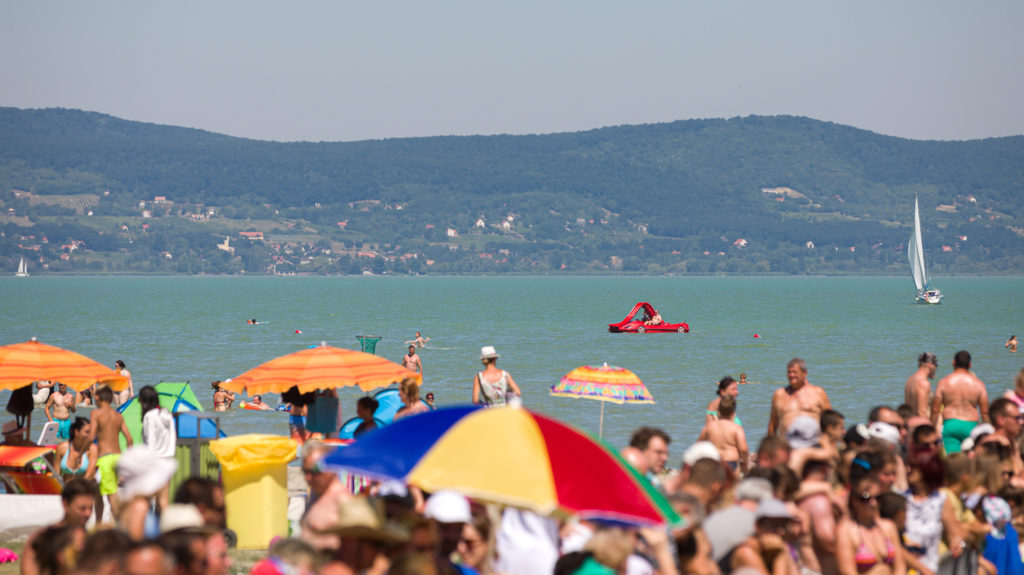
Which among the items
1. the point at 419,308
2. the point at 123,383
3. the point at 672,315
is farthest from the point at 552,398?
the point at 419,308

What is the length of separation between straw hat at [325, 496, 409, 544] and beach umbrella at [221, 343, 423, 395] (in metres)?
6.41

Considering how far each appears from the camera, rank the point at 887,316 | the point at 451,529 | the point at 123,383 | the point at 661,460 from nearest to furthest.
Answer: the point at 451,529 → the point at 661,460 → the point at 123,383 → the point at 887,316

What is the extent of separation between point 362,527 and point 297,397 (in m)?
8.20

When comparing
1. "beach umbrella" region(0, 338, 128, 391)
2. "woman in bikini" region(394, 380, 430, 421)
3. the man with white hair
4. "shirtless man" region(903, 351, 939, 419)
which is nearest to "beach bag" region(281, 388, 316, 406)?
"beach umbrella" region(0, 338, 128, 391)

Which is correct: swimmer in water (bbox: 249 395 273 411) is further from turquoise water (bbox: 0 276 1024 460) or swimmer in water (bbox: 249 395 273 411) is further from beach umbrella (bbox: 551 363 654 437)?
beach umbrella (bbox: 551 363 654 437)

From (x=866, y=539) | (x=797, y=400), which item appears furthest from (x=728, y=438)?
(x=866, y=539)

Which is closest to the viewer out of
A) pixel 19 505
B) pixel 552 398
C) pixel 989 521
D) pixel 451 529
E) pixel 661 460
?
pixel 451 529

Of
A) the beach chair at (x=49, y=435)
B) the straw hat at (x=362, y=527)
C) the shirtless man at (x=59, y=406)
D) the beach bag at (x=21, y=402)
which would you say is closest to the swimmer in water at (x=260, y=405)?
the shirtless man at (x=59, y=406)

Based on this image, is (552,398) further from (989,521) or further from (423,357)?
(989,521)

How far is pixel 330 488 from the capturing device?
6.20 metres

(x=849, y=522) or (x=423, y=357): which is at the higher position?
(x=849, y=522)

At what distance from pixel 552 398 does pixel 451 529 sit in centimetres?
2355

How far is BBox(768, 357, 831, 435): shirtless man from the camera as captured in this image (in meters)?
9.56

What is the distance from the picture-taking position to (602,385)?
40.7 feet
